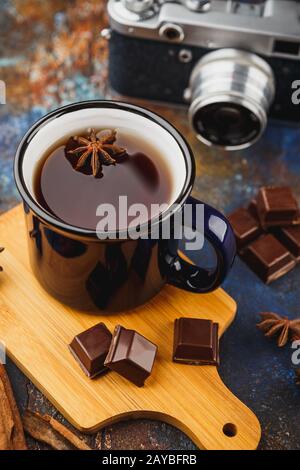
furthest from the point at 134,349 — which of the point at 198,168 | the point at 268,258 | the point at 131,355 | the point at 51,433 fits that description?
the point at 198,168

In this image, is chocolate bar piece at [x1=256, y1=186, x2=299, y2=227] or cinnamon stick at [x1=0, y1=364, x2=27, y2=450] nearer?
cinnamon stick at [x1=0, y1=364, x2=27, y2=450]

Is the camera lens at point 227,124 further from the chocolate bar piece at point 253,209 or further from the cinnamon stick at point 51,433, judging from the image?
the cinnamon stick at point 51,433

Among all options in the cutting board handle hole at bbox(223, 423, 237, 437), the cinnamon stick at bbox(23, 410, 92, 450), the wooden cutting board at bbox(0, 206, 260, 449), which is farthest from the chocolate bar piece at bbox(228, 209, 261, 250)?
the cinnamon stick at bbox(23, 410, 92, 450)

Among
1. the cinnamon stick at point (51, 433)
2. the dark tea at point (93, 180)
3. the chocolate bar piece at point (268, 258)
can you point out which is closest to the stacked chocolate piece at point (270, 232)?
the chocolate bar piece at point (268, 258)

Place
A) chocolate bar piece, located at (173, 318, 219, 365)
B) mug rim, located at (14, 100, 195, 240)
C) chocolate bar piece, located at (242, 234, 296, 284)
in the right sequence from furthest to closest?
chocolate bar piece, located at (242, 234, 296, 284) → chocolate bar piece, located at (173, 318, 219, 365) → mug rim, located at (14, 100, 195, 240)

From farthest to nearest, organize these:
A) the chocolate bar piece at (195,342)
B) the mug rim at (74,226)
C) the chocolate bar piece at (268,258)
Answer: the chocolate bar piece at (268,258)
the chocolate bar piece at (195,342)
the mug rim at (74,226)

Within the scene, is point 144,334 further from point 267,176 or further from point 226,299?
point 267,176

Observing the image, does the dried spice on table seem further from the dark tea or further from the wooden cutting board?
the dark tea
